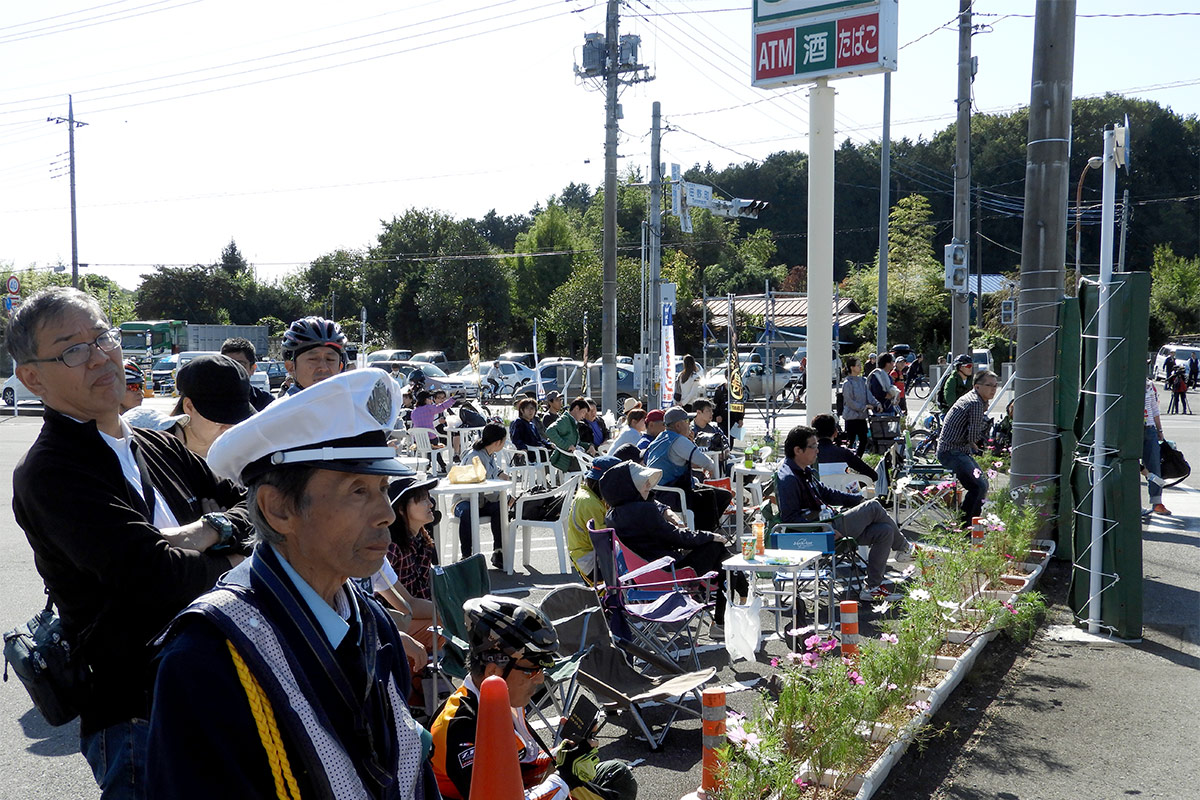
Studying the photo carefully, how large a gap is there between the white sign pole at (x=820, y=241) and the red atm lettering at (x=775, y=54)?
0.44m

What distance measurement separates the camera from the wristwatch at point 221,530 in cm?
220

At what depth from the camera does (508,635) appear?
3029 mm

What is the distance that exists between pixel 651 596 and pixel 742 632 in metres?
0.66

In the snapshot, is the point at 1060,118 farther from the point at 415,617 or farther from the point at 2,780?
the point at 2,780

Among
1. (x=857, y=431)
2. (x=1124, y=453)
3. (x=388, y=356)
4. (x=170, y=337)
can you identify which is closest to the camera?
(x=1124, y=453)

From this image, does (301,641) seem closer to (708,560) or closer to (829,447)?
(708,560)

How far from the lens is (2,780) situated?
4.44 meters

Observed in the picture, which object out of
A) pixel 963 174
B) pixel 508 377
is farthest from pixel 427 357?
pixel 963 174

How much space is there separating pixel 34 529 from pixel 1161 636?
720 centimetres

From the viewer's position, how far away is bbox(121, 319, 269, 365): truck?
43.2 meters

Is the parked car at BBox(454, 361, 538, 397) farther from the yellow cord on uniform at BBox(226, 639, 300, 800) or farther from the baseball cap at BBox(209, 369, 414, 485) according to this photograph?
the yellow cord on uniform at BBox(226, 639, 300, 800)

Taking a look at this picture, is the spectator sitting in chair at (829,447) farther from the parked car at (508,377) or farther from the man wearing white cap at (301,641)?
the parked car at (508,377)

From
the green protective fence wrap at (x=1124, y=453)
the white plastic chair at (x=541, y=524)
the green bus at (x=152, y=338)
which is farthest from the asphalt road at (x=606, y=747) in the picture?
the green bus at (x=152, y=338)

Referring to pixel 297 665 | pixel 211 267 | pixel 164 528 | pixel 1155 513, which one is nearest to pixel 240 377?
pixel 164 528
